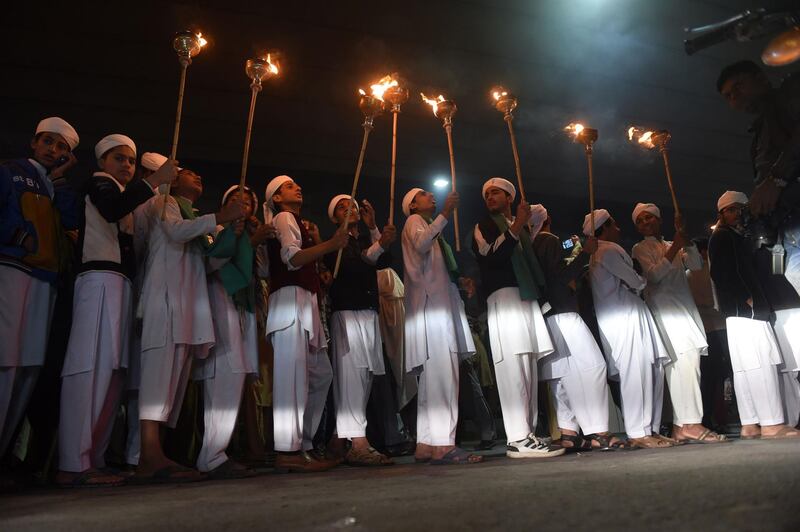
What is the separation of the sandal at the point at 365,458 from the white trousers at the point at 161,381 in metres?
1.15

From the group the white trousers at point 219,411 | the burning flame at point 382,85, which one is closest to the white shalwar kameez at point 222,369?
the white trousers at point 219,411

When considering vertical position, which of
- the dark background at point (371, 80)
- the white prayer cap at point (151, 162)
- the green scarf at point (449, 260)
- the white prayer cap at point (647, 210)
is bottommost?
the green scarf at point (449, 260)

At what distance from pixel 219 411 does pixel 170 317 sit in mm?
627

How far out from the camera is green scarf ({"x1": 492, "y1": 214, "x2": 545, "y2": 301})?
3.86m

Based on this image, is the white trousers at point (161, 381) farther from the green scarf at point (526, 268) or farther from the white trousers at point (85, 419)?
the green scarf at point (526, 268)

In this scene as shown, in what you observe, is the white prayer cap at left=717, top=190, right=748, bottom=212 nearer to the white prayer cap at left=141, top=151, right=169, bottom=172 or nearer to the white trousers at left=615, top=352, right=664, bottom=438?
the white trousers at left=615, top=352, right=664, bottom=438

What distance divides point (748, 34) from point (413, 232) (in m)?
2.21

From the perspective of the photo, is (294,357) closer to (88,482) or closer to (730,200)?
(88,482)

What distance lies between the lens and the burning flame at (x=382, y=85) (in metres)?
4.29

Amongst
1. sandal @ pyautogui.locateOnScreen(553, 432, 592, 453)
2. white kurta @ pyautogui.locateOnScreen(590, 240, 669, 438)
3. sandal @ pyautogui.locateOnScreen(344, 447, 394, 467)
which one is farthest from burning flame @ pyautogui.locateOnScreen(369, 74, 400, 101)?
sandal @ pyautogui.locateOnScreen(553, 432, 592, 453)

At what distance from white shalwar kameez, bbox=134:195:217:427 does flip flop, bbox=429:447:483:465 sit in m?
1.54

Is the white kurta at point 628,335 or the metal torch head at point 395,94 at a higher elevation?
the metal torch head at point 395,94

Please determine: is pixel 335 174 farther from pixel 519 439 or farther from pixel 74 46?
pixel 519 439

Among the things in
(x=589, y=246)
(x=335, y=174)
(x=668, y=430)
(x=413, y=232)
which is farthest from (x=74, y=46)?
(x=668, y=430)
